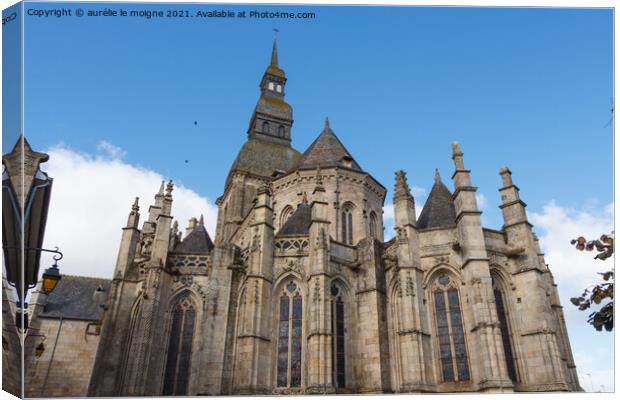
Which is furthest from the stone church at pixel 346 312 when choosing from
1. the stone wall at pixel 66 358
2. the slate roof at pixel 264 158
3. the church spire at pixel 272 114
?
the church spire at pixel 272 114

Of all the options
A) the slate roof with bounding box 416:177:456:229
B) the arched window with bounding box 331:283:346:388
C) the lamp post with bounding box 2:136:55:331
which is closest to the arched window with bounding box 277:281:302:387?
the arched window with bounding box 331:283:346:388

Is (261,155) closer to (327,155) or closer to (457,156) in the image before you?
(327,155)

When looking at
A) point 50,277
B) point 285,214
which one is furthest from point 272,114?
point 50,277

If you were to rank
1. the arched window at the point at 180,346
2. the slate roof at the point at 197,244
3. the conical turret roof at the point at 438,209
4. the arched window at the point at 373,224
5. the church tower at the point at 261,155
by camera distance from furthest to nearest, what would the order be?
the church tower at the point at 261,155 → the arched window at the point at 373,224 → the slate roof at the point at 197,244 → the conical turret roof at the point at 438,209 → the arched window at the point at 180,346

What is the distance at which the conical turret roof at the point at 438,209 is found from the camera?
18422 millimetres

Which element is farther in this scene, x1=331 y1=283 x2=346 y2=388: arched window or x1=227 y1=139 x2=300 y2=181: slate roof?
x1=227 y1=139 x2=300 y2=181: slate roof

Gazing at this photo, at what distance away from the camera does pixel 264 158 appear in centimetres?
3209

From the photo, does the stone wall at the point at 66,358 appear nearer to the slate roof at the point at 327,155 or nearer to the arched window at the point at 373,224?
the slate roof at the point at 327,155

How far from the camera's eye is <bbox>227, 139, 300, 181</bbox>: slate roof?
1212 inches

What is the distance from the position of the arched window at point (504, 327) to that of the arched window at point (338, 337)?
18.5 ft

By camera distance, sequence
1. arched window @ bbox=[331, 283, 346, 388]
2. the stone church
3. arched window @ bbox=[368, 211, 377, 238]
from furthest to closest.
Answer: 1. arched window @ bbox=[368, 211, 377, 238]
2. arched window @ bbox=[331, 283, 346, 388]
3. the stone church

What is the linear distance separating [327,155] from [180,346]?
14035mm

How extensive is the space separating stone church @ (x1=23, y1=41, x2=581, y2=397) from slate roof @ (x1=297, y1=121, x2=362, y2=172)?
676cm

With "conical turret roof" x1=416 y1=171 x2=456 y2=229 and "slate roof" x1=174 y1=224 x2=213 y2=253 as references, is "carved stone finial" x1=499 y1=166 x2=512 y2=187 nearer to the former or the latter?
"conical turret roof" x1=416 y1=171 x2=456 y2=229
